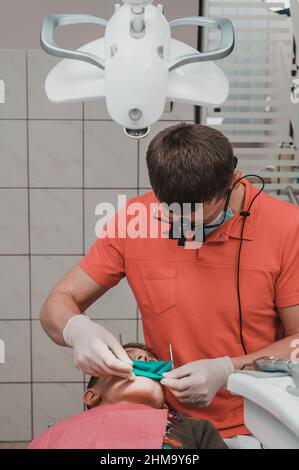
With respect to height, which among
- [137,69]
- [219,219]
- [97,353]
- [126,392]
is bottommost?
[126,392]

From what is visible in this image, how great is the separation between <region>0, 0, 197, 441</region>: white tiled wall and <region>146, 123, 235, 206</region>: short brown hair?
4.87ft

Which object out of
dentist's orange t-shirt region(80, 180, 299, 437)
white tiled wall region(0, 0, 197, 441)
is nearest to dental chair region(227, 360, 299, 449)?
dentist's orange t-shirt region(80, 180, 299, 437)

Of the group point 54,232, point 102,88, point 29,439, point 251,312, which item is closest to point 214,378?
point 251,312

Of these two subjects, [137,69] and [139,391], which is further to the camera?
[139,391]

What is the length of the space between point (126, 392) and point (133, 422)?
0.82 ft

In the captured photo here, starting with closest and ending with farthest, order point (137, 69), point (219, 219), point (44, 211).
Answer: point (137, 69) → point (219, 219) → point (44, 211)

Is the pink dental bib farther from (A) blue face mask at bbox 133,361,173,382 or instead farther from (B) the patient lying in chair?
(A) blue face mask at bbox 133,361,173,382

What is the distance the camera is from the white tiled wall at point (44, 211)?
281 cm

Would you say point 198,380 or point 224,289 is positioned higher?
point 224,289

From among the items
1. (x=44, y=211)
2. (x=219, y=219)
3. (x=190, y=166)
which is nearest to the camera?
(x=190, y=166)

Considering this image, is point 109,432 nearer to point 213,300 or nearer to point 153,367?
point 153,367

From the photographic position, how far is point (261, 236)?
1.58 metres

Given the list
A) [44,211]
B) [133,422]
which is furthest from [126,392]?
[44,211]

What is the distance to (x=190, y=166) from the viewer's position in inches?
51.7
